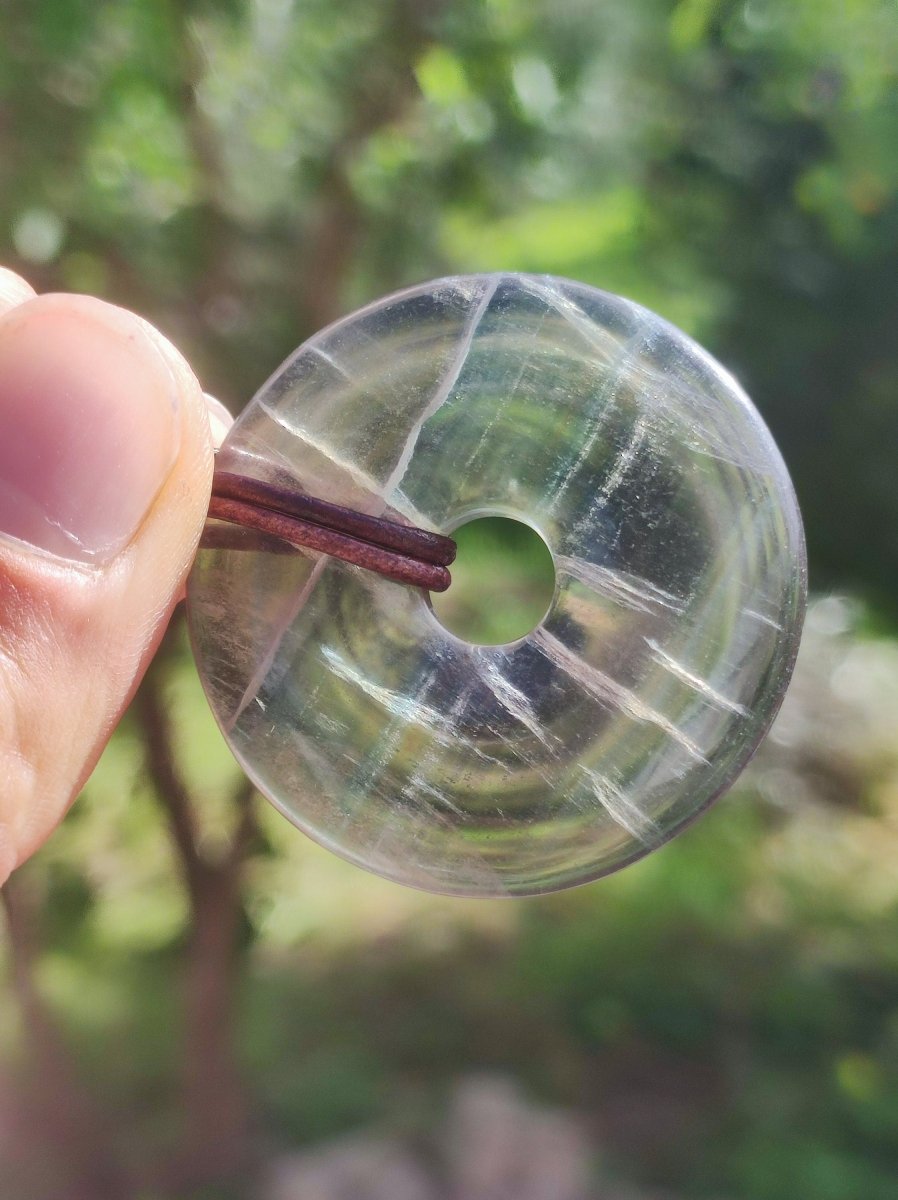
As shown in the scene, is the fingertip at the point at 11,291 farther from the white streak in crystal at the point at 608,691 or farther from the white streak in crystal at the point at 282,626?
the white streak in crystal at the point at 608,691

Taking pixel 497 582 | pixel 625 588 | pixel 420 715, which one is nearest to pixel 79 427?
pixel 420 715

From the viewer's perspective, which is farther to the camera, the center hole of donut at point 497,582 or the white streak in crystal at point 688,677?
the center hole of donut at point 497,582

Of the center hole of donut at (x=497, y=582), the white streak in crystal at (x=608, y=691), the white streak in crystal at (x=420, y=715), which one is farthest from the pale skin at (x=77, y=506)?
the center hole of donut at (x=497, y=582)

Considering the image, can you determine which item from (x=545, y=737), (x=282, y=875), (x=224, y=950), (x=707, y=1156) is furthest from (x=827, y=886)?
(x=545, y=737)

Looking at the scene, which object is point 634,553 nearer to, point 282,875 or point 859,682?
point 282,875

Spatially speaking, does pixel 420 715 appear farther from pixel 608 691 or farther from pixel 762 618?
pixel 762 618

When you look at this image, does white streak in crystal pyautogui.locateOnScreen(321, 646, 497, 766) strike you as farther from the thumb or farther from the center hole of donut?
the center hole of donut
